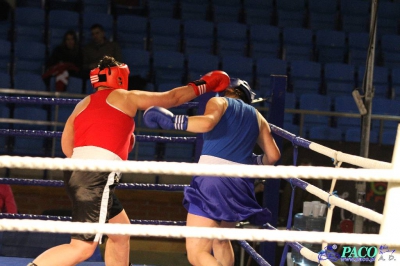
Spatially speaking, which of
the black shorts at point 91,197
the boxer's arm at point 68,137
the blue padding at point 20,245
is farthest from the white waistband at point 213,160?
the blue padding at point 20,245

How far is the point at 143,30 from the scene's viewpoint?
26.0ft

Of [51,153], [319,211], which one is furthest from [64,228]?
[51,153]

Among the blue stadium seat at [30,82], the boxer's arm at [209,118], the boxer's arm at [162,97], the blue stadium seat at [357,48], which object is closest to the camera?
the boxer's arm at [209,118]

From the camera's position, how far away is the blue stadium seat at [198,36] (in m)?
7.89

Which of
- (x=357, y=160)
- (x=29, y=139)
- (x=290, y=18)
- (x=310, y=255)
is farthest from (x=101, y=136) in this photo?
(x=290, y=18)

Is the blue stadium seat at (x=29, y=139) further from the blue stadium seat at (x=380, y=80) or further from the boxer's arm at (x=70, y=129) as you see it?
the blue stadium seat at (x=380, y=80)

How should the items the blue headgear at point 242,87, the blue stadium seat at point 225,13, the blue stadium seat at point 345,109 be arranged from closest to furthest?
the blue headgear at point 242,87
the blue stadium seat at point 345,109
the blue stadium seat at point 225,13

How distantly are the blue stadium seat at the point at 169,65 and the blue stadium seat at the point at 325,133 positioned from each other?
5.36 feet

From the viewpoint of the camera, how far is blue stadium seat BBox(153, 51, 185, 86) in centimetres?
736

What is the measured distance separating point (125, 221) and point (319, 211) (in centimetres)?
139

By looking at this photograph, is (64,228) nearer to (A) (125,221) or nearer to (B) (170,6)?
(A) (125,221)

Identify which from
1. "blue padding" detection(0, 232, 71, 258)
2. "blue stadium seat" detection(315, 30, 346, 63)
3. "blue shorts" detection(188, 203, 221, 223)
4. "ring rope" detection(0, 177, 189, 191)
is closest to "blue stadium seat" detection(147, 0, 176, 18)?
"blue stadium seat" detection(315, 30, 346, 63)

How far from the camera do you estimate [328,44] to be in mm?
8305

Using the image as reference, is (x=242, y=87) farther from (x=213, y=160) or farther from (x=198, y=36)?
(x=198, y=36)
